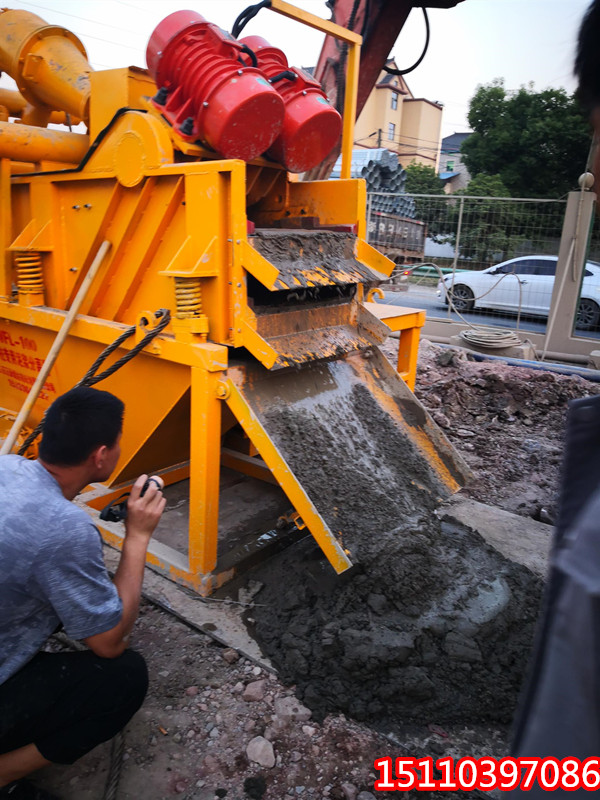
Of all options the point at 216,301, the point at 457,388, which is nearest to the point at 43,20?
the point at 216,301

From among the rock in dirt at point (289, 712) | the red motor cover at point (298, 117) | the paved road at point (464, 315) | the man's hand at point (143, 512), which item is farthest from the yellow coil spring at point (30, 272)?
the paved road at point (464, 315)

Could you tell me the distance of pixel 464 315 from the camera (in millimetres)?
12094

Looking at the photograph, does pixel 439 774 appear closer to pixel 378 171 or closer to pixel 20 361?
pixel 20 361

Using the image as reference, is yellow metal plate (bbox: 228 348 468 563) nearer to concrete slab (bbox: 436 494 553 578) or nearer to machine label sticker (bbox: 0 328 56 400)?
concrete slab (bbox: 436 494 553 578)

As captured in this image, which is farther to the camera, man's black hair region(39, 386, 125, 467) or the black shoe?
the black shoe

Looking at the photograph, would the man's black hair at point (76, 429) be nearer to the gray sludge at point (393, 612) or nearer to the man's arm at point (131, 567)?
the man's arm at point (131, 567)

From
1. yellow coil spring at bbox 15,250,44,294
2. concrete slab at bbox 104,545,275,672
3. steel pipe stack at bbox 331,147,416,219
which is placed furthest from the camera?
steel pipe stack at bbox 331,147,416,219

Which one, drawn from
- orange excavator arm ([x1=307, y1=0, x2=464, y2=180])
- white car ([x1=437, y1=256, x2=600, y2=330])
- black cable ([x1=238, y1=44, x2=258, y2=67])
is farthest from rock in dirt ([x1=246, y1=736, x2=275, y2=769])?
white car ([x1=437, y1=256, x2=600, y2=330])

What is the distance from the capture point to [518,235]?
10227 millimetres

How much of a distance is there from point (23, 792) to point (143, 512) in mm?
1026

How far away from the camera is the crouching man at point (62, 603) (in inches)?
68.6

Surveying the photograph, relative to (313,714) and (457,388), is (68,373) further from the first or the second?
(457,388)

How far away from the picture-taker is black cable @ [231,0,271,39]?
309 centimetres

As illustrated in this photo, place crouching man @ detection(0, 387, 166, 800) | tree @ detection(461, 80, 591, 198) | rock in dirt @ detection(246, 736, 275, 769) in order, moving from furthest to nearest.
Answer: tree @ detection(461, 80, 591, 198), rock in dirt @ detection(246, 736, 275, 769), crouching man @ detection(0, 387, 166, 800)
